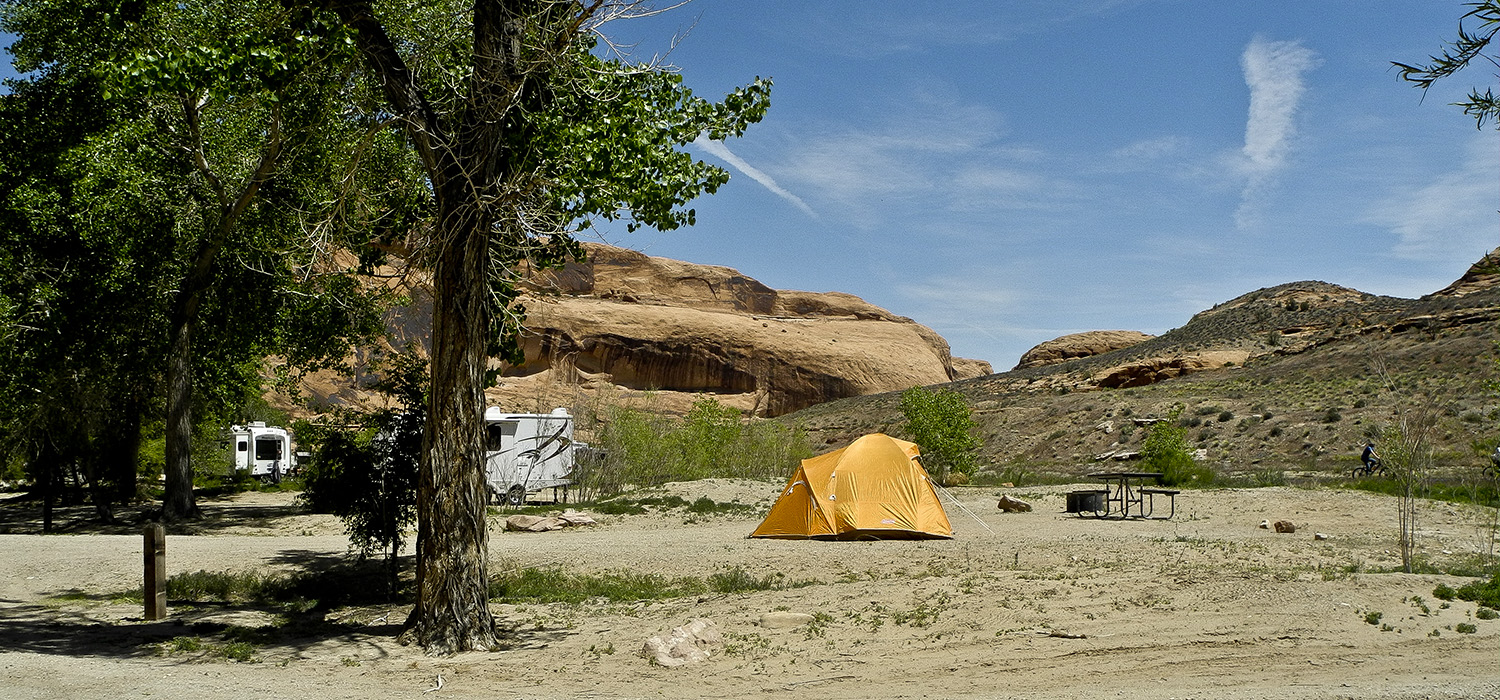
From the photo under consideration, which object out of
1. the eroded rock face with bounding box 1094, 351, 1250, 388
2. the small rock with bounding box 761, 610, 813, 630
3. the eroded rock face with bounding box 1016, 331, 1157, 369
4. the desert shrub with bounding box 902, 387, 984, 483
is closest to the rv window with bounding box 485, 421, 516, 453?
the desert shrub with bounding box 902, 387, 984, 483

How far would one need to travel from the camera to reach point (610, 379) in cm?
7344

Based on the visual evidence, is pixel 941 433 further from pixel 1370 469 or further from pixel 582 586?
pixel 582 586

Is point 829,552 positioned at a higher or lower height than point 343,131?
lower

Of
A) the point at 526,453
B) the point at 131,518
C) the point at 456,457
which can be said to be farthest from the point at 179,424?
the point at 456,457

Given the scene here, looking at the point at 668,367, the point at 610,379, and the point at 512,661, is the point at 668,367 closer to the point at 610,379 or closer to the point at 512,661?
the point at 610,379

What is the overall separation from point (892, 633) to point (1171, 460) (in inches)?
842

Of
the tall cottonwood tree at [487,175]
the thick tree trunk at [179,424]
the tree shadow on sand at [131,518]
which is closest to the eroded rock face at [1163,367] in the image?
the tree shadow on sand at [131,518]

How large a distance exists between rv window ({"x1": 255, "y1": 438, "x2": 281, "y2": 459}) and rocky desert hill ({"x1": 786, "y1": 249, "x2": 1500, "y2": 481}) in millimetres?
26232

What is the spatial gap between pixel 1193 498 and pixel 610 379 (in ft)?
181

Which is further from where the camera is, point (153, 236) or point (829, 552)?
point (153, 236)

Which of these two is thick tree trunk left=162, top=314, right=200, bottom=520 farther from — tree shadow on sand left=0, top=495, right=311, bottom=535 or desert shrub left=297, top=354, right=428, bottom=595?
desert shrub left=297, top=354, right=428, bottom=595

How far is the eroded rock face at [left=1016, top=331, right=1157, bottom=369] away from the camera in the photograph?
81.1 meters

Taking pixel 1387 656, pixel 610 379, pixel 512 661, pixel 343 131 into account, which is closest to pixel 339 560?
pixel 512 661

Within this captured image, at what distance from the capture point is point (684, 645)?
25.4ft
